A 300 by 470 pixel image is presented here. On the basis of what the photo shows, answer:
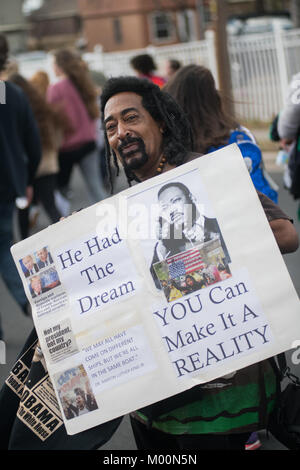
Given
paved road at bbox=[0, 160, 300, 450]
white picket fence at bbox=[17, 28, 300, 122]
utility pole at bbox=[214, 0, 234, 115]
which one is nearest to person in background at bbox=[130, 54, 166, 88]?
paved road at bbox=[0, 160, 300, 450]

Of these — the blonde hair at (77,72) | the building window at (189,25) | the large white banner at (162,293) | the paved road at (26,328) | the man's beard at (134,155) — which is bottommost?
the paved road at (26,328)

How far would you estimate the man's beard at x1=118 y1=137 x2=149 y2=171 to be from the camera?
251cm

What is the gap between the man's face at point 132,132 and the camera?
2.52 metres

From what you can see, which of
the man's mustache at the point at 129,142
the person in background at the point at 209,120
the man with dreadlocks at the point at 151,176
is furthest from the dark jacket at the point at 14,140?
the man's mustache at the point at 129,142

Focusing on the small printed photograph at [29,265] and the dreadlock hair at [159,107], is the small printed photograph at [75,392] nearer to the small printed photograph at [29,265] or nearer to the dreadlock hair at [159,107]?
the small printed photograph at [29,265]

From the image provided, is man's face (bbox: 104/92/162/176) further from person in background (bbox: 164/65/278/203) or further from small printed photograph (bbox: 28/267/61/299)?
person in background (bbox: 164/65/278/203)

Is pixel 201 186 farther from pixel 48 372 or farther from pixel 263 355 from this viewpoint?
pixel 48 372

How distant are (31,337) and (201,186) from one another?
76 centimetres

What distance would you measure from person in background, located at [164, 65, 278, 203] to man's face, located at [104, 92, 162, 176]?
3.78ft

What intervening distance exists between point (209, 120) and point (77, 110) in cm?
494

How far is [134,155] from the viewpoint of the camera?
8.25 feet

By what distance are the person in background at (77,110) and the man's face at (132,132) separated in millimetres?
5934

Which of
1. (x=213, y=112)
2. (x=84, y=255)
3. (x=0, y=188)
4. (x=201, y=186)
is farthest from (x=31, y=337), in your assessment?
(x=0, y=188)

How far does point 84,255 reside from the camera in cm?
244
